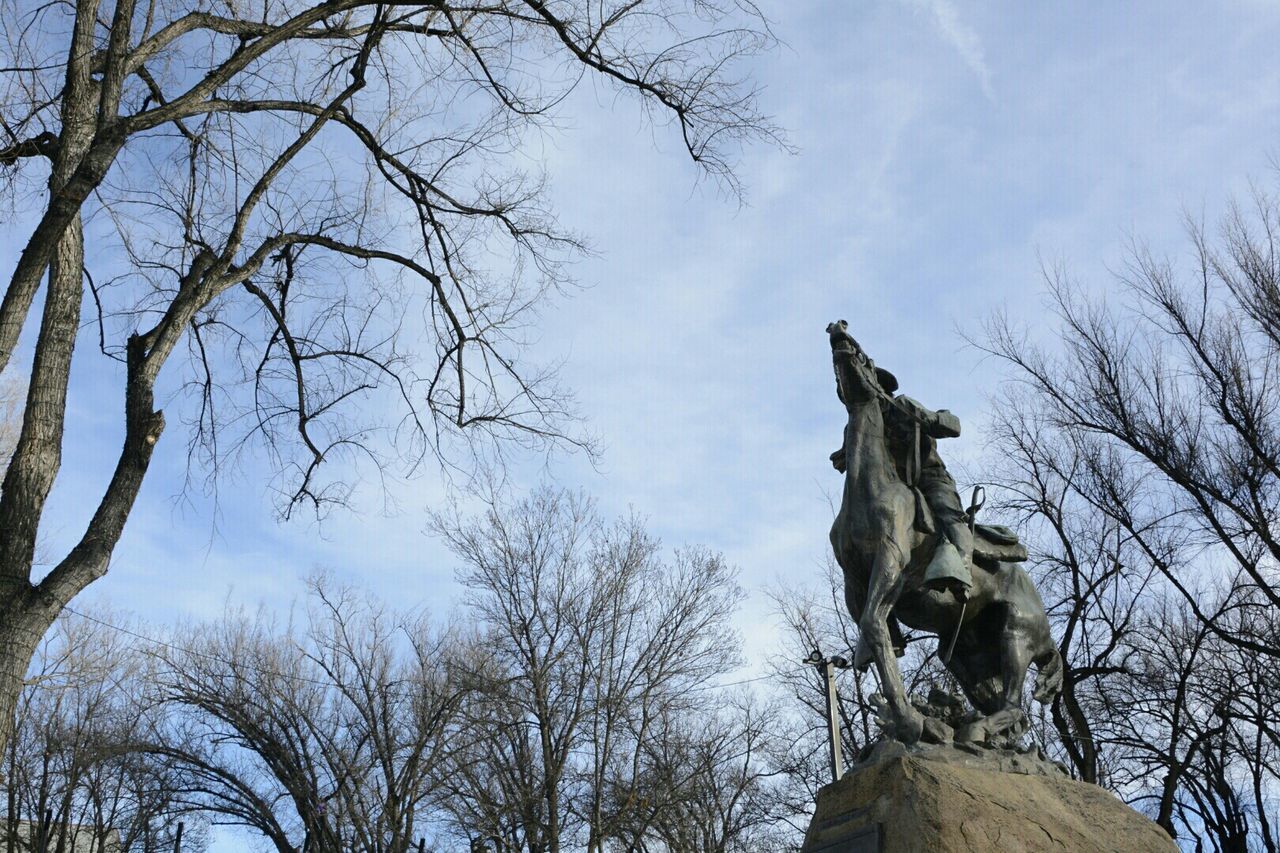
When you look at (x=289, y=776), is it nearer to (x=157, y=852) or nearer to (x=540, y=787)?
(x=540, y=787)

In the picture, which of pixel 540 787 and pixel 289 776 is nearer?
pixel 540 787

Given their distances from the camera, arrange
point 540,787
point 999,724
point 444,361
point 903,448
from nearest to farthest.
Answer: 1. point 999,724
2. point 903,448
3. point 444,361
4. point 540,787

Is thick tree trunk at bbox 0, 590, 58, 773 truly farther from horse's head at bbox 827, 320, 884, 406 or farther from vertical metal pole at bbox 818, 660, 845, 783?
vertical metal pole at bbox 818, 660, 845, 783

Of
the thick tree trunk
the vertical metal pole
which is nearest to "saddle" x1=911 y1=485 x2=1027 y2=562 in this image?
the thick tree trunk

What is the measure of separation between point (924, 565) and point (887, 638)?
656 millimetres

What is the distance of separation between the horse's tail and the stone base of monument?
0.91m

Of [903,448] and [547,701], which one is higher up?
[547,701]

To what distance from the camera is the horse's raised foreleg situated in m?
6.91

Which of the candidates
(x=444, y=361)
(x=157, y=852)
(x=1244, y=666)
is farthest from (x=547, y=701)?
(x=157, y=852)

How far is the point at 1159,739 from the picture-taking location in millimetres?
22109

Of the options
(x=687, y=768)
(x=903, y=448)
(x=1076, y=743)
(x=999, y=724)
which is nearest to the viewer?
(x=999, y=724)

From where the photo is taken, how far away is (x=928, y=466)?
798cm

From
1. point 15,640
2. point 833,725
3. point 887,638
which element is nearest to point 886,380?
point 887,638

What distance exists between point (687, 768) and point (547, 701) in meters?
5.65
